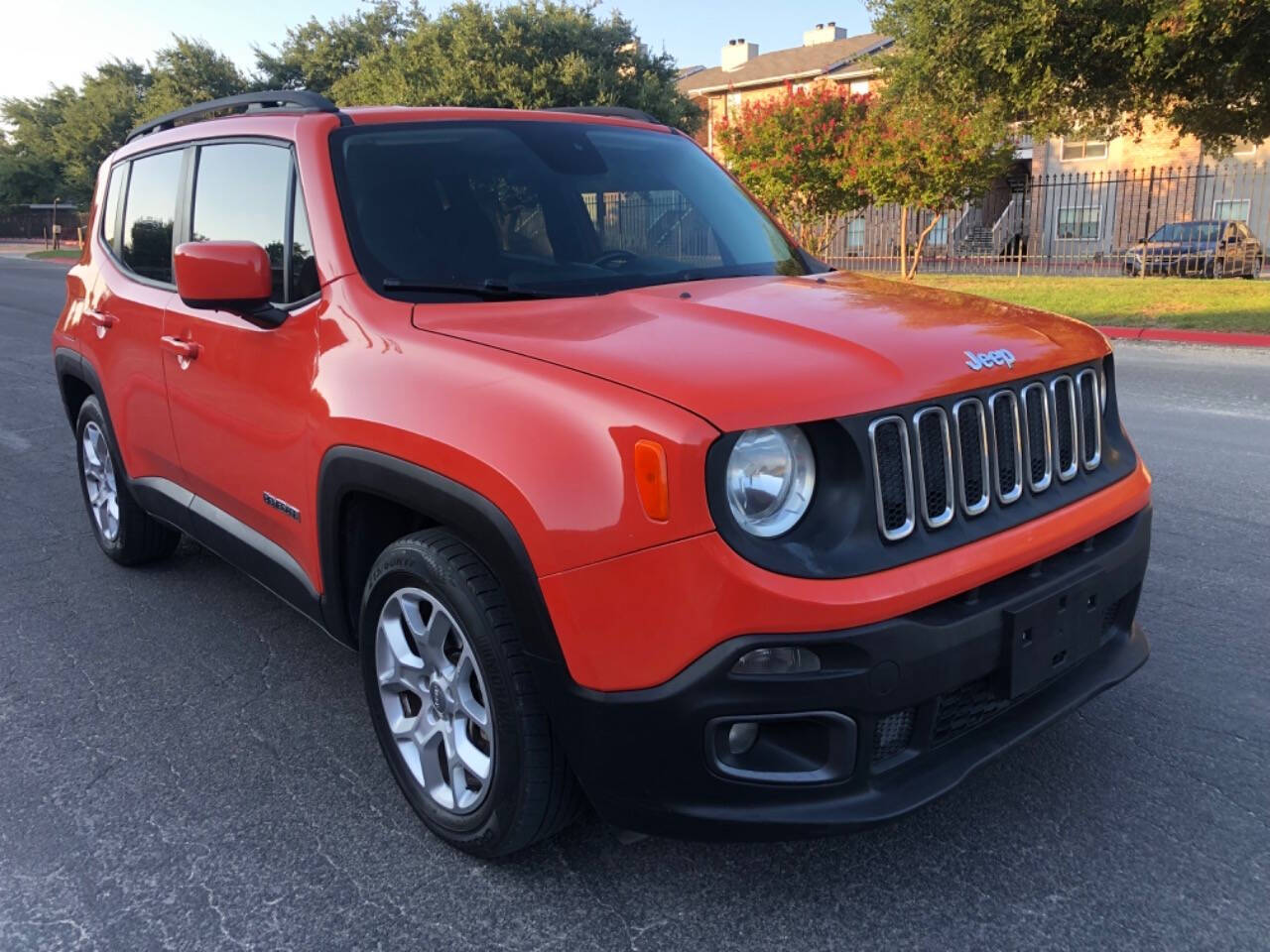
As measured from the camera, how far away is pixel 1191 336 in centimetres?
1315

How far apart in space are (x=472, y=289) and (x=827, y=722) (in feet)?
5.19

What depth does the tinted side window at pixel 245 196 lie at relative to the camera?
131 inches

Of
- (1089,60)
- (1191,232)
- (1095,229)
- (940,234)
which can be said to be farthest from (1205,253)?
(940,234)

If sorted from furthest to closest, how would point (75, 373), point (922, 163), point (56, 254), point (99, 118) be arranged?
1. point (99, 118)
2. point (56, 254)
3. point (922, 163)
4. point (75, 373)

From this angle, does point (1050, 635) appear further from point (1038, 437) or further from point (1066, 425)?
point (1066, 425)

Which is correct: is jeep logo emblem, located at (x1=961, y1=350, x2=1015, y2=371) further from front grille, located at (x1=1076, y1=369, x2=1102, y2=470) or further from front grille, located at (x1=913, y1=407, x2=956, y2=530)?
front grille, located at (x1=1076, y1=369, x2=1102, y2=470)

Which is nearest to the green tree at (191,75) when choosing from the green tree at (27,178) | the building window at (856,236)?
the green tree at (27,178)

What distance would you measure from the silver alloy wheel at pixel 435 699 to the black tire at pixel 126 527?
2.30 m

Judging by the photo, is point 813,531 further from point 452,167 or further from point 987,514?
point 452,167

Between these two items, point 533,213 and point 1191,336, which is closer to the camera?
point 533,213

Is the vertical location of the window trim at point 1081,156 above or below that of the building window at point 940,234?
above

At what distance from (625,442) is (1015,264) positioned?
91.7 feet

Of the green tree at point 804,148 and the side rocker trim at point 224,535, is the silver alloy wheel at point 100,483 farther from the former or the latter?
the green tree at point 804,148

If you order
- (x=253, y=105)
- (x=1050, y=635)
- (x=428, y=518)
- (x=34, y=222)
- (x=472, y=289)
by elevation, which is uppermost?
(x=253, y=105)
